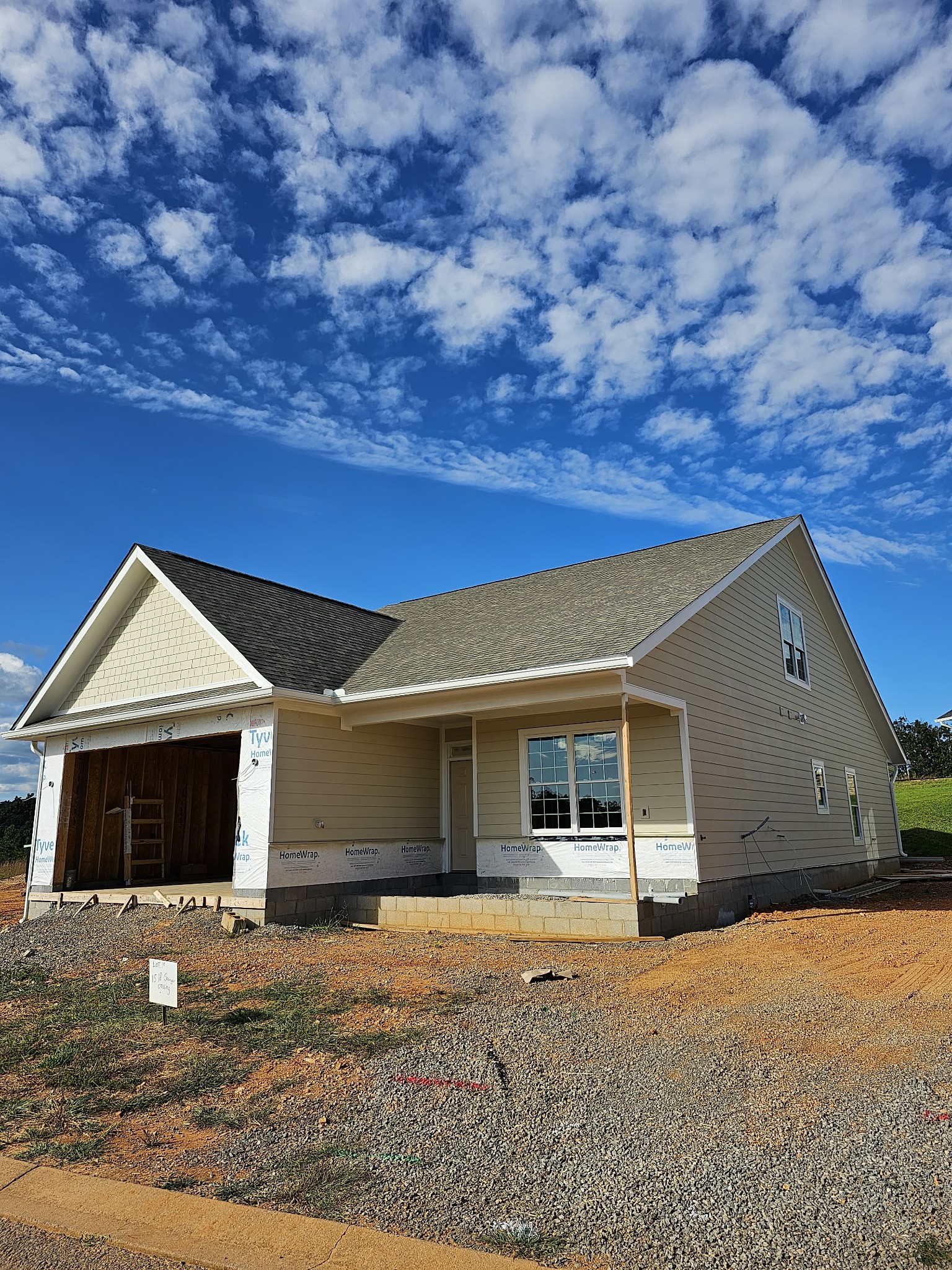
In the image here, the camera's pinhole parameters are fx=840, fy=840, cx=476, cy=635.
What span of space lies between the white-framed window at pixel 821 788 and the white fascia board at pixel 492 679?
8772 mm

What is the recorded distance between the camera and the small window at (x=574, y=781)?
1281cm

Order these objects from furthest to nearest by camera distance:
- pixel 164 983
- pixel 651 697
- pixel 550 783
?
pixel 550 783
pixel 651 697
pixel 164 983

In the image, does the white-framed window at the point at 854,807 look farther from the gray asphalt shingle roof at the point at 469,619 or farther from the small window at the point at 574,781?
the small window at the point at 574,781

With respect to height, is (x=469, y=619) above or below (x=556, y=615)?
above

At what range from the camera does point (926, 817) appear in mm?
30938

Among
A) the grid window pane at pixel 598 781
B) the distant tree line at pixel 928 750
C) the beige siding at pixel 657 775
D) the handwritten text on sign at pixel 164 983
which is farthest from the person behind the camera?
the distant tree line at pixel 928 750

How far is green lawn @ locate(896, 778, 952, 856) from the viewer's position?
27.2 metres

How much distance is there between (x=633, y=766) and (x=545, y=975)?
5.16 m

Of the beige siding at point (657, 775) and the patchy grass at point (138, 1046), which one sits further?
the beige siding at point (657, 775)

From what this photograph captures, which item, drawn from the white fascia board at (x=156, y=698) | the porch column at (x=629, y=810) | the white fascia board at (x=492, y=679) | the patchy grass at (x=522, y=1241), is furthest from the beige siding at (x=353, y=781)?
the patchy grass at (x=522, y=1241)

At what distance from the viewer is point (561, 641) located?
1220cm

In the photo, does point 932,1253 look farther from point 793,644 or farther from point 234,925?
point 793,644

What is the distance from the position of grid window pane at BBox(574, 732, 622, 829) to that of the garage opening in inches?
277

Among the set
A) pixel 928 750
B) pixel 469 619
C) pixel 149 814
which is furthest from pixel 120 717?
pixel 928 750
